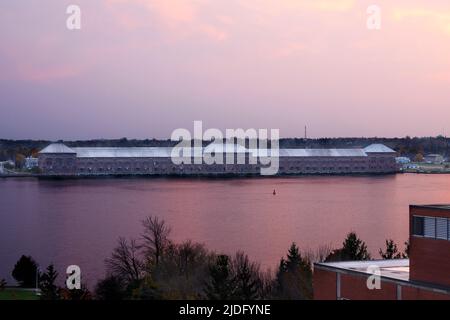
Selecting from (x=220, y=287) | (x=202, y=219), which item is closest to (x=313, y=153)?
(x=202, y=219)

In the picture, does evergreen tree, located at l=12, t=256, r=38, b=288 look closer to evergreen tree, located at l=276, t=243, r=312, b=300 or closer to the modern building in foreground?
evergreen tree, located at l=276, t=243, r=312, b=300

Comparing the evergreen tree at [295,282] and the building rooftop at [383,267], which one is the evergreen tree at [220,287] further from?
the building rooftop at [383,267]

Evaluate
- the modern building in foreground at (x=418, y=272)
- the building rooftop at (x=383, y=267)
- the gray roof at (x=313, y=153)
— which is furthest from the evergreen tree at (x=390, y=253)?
the gray roof at (x=313, y=153)

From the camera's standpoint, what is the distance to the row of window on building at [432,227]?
10.6 feet

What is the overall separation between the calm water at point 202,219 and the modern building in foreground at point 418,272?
→ 3373 millimetres

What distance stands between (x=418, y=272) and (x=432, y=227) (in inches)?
8.3

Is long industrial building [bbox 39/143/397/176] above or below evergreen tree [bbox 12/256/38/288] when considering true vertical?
above

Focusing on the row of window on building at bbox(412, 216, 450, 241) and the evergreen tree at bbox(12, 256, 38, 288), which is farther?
the evergreen tree at bbox(12, 256, 38, 288)

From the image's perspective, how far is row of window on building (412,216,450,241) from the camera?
10.6ft

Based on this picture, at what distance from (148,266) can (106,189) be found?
17129 mm

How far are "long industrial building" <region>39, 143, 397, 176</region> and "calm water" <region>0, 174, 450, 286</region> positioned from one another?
31.2 feet

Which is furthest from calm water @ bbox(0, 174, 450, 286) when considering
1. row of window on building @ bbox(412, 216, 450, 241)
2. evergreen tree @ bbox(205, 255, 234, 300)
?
row of window on building @ bbox(412, 216, 450, 241)

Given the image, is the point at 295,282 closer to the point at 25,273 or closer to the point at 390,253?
the point at 390,253
